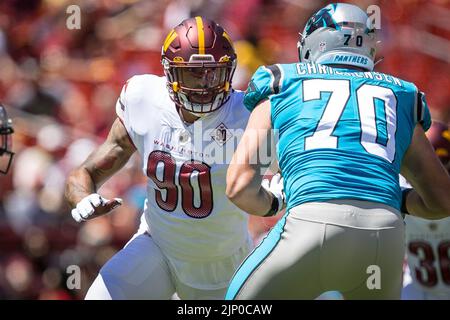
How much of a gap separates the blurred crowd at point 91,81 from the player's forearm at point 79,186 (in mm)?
2299

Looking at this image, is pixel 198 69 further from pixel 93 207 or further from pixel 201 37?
pixel 93 207

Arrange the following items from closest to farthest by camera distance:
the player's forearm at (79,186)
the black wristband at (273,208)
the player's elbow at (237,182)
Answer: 1. the player's elbow at (237,182)
2. the black wristband at (273,208)
3. the player's forearm at (79,186)

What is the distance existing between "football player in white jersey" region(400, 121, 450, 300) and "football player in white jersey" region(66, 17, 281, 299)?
156cm

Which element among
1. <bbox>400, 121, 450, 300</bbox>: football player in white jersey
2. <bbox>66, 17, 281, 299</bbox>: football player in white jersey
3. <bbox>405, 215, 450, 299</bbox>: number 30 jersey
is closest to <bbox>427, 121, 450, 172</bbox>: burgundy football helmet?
<bbox>400, 121, 450, 300</bbox>: football player in white jersey

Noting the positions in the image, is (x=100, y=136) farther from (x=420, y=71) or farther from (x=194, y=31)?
(x=194, y=31)

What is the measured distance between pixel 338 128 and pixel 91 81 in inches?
227

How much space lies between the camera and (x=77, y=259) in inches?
300

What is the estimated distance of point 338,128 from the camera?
3523mm

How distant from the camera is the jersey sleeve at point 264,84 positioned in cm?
363

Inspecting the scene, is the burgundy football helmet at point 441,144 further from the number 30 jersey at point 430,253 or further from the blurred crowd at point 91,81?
the blurred crowd at point 91,81

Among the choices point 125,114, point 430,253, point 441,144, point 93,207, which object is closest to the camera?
point 93,207

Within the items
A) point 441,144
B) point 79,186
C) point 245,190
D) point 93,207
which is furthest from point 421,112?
point 441,144

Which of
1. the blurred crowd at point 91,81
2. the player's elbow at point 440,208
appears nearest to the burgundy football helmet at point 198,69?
the player's elbow at point 440,208
